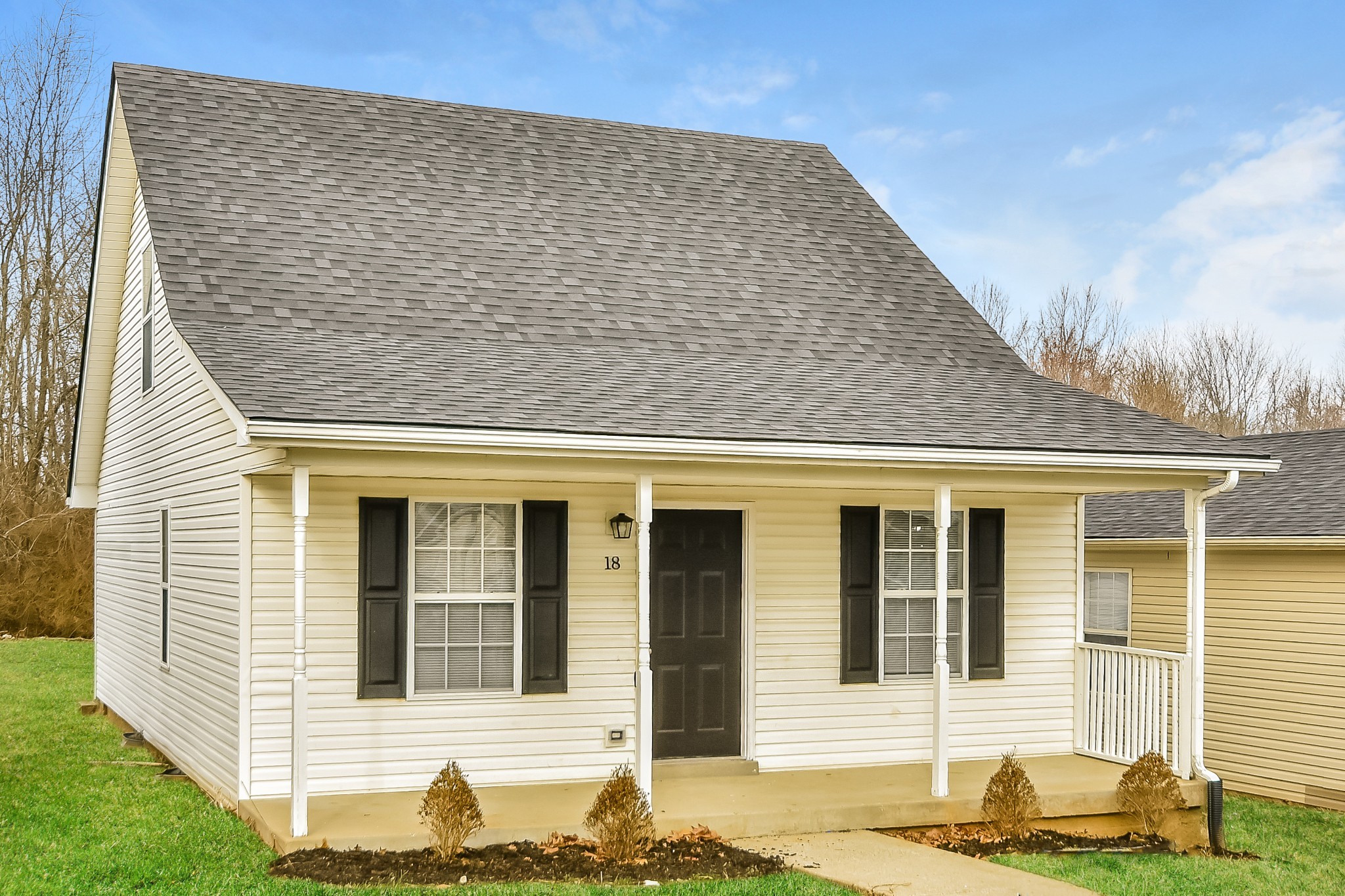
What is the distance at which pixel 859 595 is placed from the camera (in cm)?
949

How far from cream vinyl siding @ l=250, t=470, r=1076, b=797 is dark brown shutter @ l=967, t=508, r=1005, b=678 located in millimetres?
134

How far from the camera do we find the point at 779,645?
9336mm

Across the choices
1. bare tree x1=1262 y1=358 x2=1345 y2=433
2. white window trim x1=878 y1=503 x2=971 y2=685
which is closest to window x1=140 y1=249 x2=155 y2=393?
white window trim x1=878 y1=503 x2=971 y2=685

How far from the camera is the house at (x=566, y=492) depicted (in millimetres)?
7734

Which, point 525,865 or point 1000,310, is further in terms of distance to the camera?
point 1000,310

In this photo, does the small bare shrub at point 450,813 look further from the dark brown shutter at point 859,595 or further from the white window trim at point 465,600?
the dark brown shutter at point 859,595

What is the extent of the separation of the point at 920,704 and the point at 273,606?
5.17 meters

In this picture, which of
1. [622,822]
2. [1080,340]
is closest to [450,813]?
[622,822]

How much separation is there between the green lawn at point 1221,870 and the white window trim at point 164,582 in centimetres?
744

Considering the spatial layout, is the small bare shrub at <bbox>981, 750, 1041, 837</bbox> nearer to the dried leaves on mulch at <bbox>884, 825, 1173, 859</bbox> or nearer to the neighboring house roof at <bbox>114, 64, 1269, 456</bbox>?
the dried leaves on mulch at <bbox>884, 825, 1173, 859</bbox>

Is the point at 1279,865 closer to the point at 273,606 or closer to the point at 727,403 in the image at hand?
the point at 727,403

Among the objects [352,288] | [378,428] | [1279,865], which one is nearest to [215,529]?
[352,288]

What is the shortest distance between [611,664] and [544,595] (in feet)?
2.62

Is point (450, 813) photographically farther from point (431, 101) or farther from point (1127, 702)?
point (431, 101)
